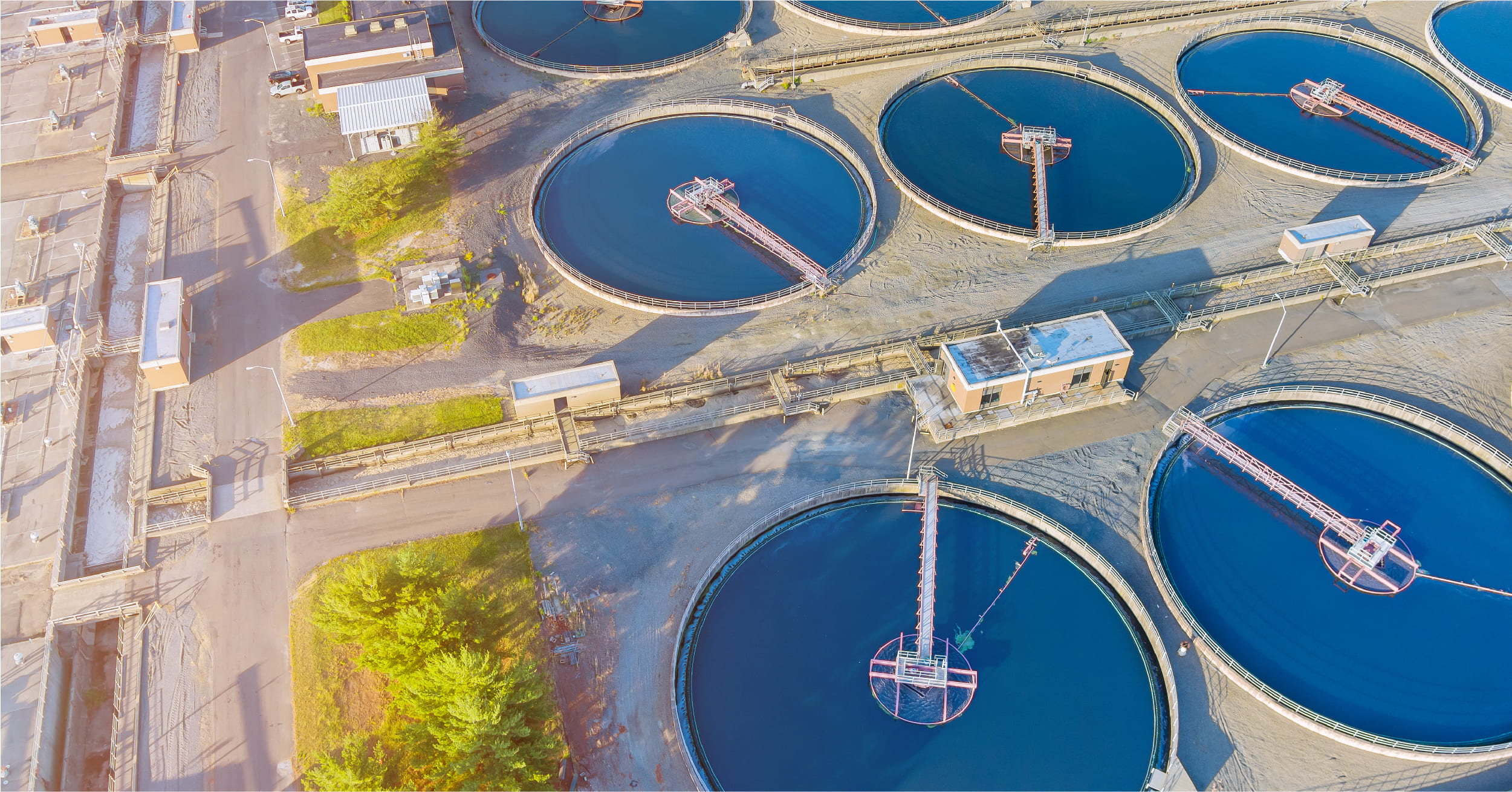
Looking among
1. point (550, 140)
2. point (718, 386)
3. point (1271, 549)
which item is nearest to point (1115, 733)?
point (1271, 549)

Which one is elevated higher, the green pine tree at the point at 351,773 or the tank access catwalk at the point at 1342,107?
the tank access catwalk at the point at 1342,107

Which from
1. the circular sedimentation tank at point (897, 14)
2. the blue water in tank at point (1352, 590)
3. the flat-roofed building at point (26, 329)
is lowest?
the blue water in tank at point (1352, 590)

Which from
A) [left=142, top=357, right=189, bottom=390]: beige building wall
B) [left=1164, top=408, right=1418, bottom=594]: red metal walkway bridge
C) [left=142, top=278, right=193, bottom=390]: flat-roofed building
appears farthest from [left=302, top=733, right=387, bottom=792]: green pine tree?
[left=1164, top=408, right=1418, bottom=594]: red metal walkway bridge

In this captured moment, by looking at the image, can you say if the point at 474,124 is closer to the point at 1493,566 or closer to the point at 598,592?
the point at 598,592

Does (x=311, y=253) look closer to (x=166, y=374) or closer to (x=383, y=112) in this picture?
(x=166, y=374)

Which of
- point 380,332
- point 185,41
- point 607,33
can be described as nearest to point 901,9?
point 607,33

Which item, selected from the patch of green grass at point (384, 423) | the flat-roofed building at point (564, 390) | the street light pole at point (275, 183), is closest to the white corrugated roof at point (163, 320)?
the street light pole at point (275, 183)

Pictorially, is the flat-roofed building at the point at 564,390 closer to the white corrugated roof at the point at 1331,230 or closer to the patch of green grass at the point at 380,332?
the patch of green grass at the point at 380,332
